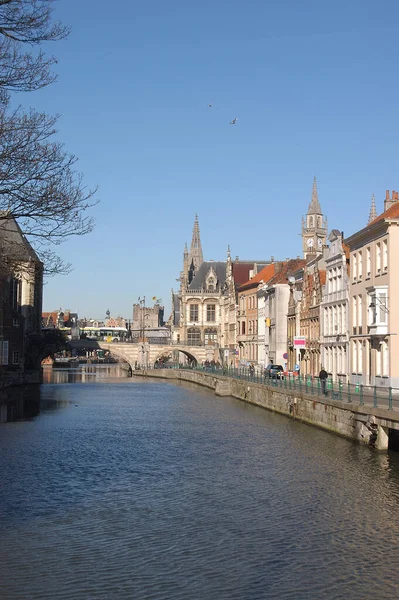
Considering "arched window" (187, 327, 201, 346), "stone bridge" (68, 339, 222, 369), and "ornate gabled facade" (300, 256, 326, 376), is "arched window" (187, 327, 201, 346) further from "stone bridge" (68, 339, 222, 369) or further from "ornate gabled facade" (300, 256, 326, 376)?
"ornate gabled facade" (300, 256, 326, 376)

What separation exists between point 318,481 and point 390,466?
135 inches

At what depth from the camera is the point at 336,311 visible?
58.3 metres

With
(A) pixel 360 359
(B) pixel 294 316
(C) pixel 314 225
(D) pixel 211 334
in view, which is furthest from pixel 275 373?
(C) pixel 314 225

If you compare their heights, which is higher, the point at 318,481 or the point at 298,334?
the point at 298,334

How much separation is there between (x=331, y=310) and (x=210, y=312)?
8099 cm

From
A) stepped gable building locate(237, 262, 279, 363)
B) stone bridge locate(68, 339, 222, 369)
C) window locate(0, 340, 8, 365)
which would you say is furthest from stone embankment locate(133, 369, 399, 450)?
stone bridge locate(68, 339, 222, 369)

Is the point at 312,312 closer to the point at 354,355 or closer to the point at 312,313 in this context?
the point at 312,313

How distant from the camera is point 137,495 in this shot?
78.3 ft

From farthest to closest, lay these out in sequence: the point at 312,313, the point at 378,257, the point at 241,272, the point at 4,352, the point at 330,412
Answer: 1. the point at 241,272
2. the point at 4,352
3. the point at 312,313
4. the point at 378,257
5. the point at 330,412

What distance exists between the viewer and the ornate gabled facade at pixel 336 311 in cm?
5553

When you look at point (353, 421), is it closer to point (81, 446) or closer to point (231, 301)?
point (81, 446)

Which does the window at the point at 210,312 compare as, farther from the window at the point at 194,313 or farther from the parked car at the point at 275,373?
the parked car at the point at 275,373

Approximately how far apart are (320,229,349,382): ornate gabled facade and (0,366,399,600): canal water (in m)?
17.6

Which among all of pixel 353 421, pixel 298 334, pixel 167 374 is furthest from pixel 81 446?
pixel 167 374
